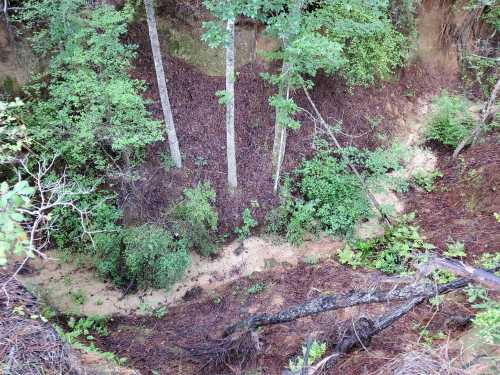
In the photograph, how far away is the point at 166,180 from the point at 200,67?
4170 millimetres

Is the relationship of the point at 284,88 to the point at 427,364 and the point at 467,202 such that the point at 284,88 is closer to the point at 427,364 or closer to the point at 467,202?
the point at 467,202

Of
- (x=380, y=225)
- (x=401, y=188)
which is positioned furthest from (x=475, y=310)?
(x=401, y=188)

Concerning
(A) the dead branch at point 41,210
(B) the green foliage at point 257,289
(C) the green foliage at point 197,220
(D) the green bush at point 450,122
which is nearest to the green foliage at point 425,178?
(D) the green bush at point 450,122

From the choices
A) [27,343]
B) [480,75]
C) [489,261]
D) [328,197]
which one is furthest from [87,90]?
[480,75]

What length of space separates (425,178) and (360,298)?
8353mm

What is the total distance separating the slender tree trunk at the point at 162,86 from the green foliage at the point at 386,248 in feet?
18.4

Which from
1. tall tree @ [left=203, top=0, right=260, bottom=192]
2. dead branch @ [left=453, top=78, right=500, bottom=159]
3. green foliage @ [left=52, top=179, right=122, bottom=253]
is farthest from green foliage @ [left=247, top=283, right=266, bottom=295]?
dead branch @ [left=453, top=78, right=500, bottom=159]

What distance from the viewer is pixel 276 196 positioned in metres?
11.9

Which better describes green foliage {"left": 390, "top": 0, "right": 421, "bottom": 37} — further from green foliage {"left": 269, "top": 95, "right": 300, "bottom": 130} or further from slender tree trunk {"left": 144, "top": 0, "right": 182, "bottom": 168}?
slender tree trunk {"left": 144, "top": 0, "right": 182, "bottom": 168}

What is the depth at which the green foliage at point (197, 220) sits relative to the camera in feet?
34.2

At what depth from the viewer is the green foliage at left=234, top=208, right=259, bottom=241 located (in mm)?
11438

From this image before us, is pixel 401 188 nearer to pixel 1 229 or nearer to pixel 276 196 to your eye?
pixel 276 196

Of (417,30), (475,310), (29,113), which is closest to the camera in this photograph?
(475,310)

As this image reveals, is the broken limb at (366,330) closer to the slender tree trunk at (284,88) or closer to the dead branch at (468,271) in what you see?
the dead branch at (468,271)
